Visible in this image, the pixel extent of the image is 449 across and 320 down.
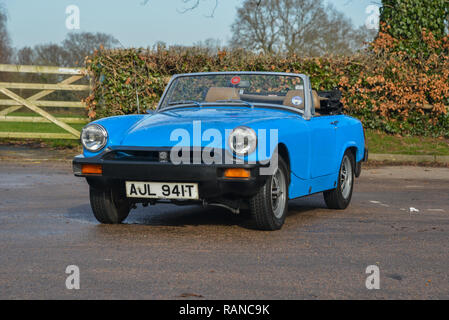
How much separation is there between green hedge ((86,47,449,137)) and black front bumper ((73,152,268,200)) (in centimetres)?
1001

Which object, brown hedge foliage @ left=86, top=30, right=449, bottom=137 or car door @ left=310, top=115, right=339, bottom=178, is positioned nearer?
car door @ left=310, top=115, right=339, bottom=178

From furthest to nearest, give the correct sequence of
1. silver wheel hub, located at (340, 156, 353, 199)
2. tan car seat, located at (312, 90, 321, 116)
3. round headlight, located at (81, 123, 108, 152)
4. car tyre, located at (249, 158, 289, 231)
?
silver wheel hub, located at (340, 156, 353, 199)
tan car seat, located at (312, 90, 321, 116)
round headlight, located at (81, 123, 108, 152)
car tyre, located at (249, 158, 289, 231)

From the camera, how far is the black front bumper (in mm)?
5855

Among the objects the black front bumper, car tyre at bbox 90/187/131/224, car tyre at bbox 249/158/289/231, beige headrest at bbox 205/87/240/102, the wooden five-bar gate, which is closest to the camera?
the black front bumper

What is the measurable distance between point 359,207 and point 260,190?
2758 mm

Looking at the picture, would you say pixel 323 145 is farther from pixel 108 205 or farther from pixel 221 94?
pixel 108 205

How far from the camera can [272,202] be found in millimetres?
6398

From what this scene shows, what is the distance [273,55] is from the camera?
16.6 m

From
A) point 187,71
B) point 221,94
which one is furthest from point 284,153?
point 187,71

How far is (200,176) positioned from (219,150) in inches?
10.6

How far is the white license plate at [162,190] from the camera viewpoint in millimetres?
5977

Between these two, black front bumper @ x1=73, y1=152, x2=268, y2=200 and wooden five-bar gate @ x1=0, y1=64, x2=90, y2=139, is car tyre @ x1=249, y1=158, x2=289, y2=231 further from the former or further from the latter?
wooden five-bar gate @ x1=0, y1=64, x2=90, y2=139

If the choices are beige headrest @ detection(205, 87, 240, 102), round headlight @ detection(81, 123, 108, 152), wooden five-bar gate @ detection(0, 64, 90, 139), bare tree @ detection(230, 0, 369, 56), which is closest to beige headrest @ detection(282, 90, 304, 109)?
beige headrest @ detection(205, 87, 240, 102)
